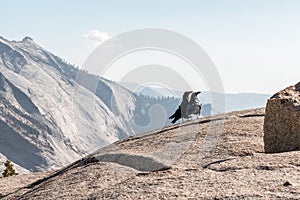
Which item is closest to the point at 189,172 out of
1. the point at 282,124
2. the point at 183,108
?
the point at 282,124

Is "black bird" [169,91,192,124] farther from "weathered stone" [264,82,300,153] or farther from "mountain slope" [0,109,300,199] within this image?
"weathered stone" [264,82,300,153]

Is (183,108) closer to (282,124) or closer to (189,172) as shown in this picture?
(282,124)

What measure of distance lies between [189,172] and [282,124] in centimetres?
545

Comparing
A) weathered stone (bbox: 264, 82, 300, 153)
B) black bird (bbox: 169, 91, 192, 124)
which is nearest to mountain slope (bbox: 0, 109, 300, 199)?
weathered stone (bbox: 264, 82, 300, 153)

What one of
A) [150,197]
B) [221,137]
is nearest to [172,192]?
[150,197]

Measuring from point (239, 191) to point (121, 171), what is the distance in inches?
256

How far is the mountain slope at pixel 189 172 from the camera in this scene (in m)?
14.2

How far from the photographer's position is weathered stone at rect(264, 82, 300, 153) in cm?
1917

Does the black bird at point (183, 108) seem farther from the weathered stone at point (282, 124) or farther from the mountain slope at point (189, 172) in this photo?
the weathered stone at point (282, 124)

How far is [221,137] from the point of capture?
22.8m

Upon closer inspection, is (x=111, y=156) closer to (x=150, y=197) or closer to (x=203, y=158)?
(x=203, y=158)

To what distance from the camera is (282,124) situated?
19.5 metres

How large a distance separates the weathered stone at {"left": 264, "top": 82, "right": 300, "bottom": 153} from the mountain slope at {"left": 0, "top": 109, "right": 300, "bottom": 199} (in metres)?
0.80

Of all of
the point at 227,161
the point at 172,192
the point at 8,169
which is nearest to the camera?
the point at 172,192
